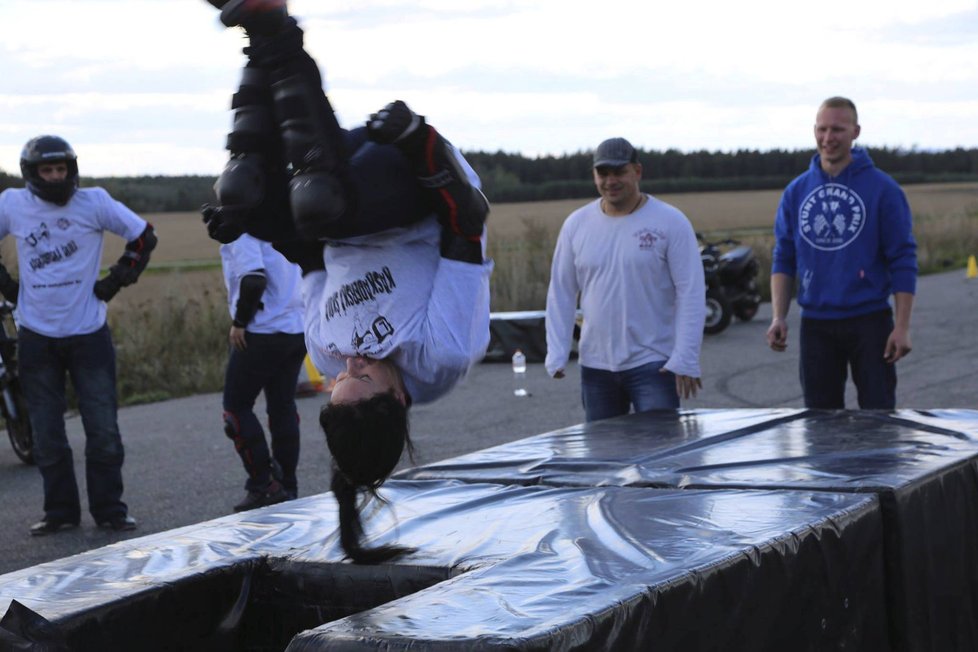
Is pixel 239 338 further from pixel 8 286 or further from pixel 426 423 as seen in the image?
pixel 426 423

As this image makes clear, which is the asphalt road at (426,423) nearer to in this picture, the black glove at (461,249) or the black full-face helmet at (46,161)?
the black full-face helmet at (46,161)

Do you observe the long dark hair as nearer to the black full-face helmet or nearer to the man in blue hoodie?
the man in blue hoodie

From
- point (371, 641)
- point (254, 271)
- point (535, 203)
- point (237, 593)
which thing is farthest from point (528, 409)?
point (535, 203)

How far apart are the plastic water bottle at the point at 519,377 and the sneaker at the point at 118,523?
5.82m

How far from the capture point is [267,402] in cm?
795

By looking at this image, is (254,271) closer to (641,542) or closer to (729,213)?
(641,542)

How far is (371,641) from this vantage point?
319 centimetres

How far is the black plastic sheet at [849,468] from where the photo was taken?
4551mm

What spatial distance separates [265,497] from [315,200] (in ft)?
14.2

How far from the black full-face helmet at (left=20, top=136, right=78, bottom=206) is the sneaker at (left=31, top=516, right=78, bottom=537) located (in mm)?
1830

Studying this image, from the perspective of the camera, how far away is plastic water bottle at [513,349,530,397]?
13.1 m

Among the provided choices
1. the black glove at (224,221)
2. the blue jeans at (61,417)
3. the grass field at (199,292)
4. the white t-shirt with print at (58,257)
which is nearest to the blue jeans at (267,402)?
the blue jeans at (61,417)

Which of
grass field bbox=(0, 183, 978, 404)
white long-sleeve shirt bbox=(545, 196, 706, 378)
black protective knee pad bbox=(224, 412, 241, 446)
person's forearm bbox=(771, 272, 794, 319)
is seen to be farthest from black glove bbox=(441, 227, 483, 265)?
black protective knee pad bbox=(224, 412, 241, 446)

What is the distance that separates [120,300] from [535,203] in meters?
27.1
